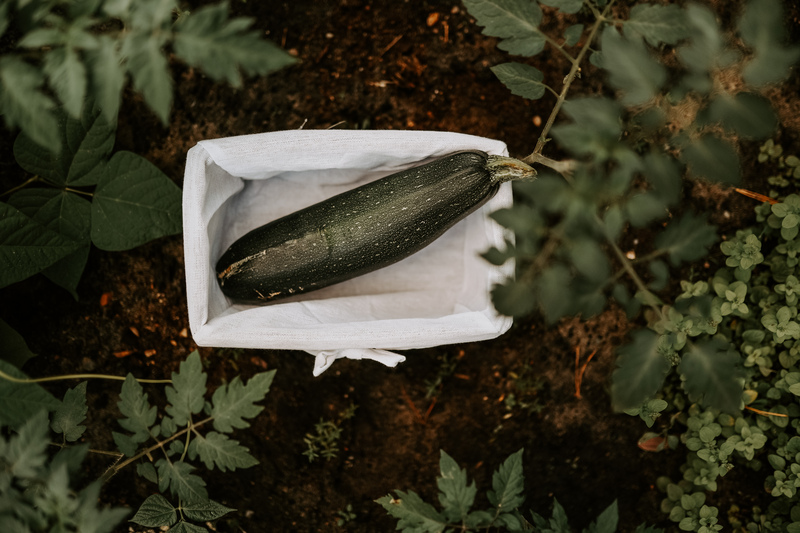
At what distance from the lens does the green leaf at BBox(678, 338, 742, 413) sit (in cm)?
85

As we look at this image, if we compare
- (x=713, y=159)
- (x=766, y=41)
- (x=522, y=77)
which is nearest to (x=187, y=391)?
(x=522, y=77)

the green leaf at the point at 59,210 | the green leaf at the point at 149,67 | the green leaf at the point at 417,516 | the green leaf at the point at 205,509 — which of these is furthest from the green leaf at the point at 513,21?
the green leaf at the point at 205,509

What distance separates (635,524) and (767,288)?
93 centimetres

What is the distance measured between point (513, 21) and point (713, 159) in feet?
1.61

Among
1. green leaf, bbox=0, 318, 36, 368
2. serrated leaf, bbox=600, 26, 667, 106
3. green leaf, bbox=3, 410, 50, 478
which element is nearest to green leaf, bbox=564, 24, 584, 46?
serrated leaf, bbox=600, 26, 667, 106

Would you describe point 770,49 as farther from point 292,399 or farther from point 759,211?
point 292,399

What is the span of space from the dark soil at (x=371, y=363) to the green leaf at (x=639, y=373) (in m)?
0.80

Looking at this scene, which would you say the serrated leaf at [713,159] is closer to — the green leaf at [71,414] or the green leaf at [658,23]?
the green leaf at [658,23]

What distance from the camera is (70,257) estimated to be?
1.48 m

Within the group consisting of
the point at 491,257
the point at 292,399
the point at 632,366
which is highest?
the point at 491,257

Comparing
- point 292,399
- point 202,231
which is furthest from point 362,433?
point 202,231

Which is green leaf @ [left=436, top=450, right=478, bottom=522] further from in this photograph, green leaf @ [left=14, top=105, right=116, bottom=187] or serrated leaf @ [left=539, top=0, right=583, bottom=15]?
green leaf @ [left=14, top=105, right=116, bottom=187]

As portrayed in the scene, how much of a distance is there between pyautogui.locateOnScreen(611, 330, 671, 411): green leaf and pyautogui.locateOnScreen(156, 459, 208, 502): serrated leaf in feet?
3.32

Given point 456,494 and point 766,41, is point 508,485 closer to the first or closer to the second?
→ point 456,494
